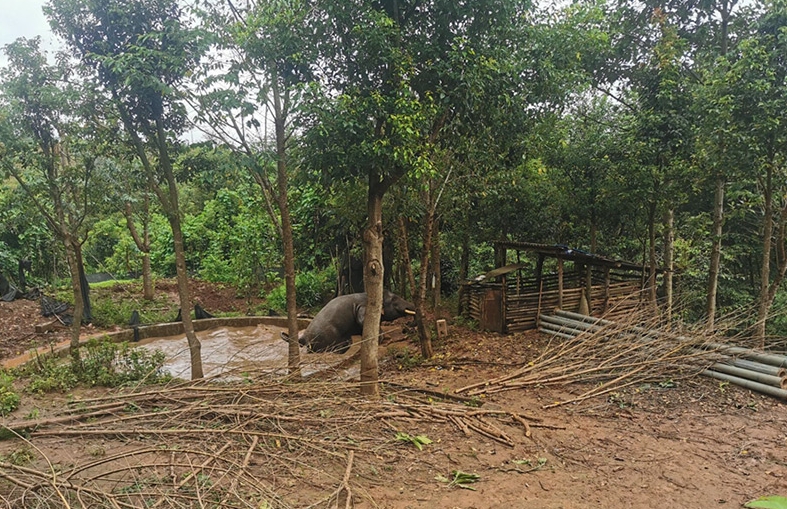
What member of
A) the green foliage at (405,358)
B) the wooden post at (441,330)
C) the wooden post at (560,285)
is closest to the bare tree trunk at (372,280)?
the green foliage at (405,358)

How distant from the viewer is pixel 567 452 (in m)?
4.00

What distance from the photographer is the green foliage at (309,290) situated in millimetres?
13070

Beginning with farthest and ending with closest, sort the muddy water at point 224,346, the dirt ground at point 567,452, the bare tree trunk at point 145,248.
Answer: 1. the bare tree trunk at point 145,248
2. the muddy water at point 224,346
3. the dirt ground at point 567,452

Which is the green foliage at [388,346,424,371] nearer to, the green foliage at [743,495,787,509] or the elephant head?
the elephant head

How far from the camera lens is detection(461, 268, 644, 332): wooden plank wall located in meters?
8.99

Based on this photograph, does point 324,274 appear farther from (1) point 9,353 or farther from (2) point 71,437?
(2) point 71,437

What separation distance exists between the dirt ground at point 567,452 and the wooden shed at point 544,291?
340 cm

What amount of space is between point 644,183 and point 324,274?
9145 millimetres

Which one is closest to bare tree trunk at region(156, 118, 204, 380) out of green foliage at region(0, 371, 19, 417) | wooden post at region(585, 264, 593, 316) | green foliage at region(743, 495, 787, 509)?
green foliage at region(0, 371, 19, 417)

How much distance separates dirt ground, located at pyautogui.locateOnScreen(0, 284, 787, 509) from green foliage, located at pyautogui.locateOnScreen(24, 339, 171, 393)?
45 cm

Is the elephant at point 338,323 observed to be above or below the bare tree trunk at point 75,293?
below

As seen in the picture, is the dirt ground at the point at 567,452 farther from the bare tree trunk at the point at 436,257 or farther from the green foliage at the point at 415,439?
the bare tree trunk at the point at 436,257

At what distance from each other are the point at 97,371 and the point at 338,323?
423cm

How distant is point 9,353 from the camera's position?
825cm
